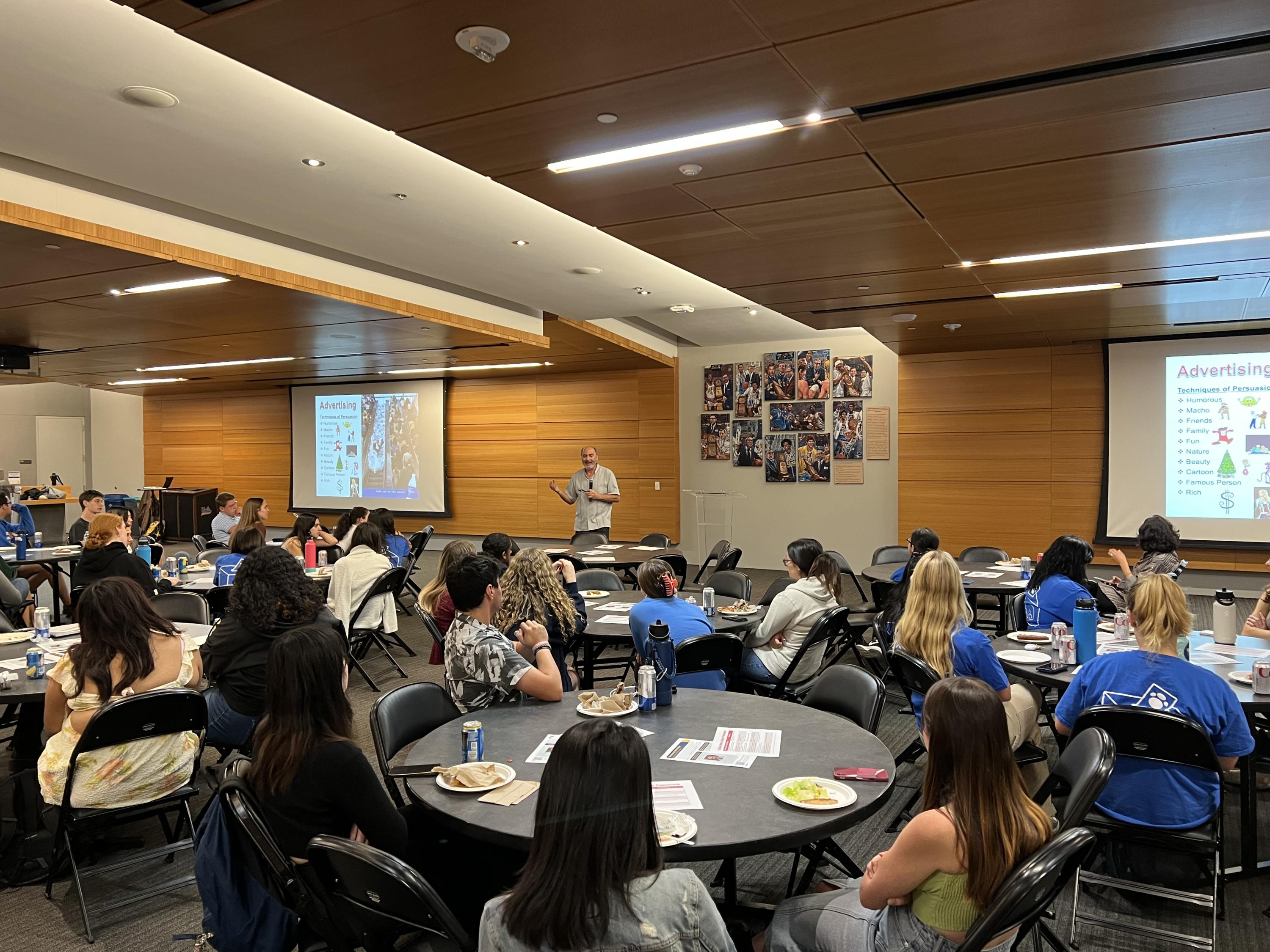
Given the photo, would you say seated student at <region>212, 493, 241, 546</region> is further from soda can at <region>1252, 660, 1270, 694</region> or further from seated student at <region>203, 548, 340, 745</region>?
soda can at <region>1252, 660, 1270, 694</region>

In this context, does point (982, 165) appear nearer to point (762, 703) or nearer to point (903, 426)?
point (762, 703)

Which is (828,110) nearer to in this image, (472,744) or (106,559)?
(472,744)

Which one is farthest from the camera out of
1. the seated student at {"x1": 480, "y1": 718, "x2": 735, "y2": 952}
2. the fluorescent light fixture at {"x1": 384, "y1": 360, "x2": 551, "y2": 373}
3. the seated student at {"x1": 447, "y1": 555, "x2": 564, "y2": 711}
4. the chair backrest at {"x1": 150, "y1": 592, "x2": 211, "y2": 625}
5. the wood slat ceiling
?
the fluorescent light fixture at {"x1": 384, "y1": 360, "x2": 551, "y2": 373}

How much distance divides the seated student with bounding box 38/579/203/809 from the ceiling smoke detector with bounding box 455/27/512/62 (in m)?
2.42

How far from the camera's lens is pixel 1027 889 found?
5.80 ft

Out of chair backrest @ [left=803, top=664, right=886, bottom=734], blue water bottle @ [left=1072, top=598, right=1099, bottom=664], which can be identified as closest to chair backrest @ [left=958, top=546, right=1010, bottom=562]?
blue water bottle @ [left=1072, top=598, right=1099, bottom=664]

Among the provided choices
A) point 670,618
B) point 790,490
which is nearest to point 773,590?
point 670,618

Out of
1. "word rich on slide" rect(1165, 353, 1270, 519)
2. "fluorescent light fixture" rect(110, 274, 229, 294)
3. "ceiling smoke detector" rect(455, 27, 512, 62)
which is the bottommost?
"word rich on slide" rect(1165, 353, 1270, 519)

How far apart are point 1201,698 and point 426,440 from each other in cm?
1311

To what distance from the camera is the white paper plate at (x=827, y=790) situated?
226 centimetres

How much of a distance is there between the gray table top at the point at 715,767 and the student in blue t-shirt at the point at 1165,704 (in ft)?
3.29

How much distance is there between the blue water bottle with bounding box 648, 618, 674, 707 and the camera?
3.16m

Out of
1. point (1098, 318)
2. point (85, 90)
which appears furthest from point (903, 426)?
point (85, 90)

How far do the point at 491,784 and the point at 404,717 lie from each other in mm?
809
